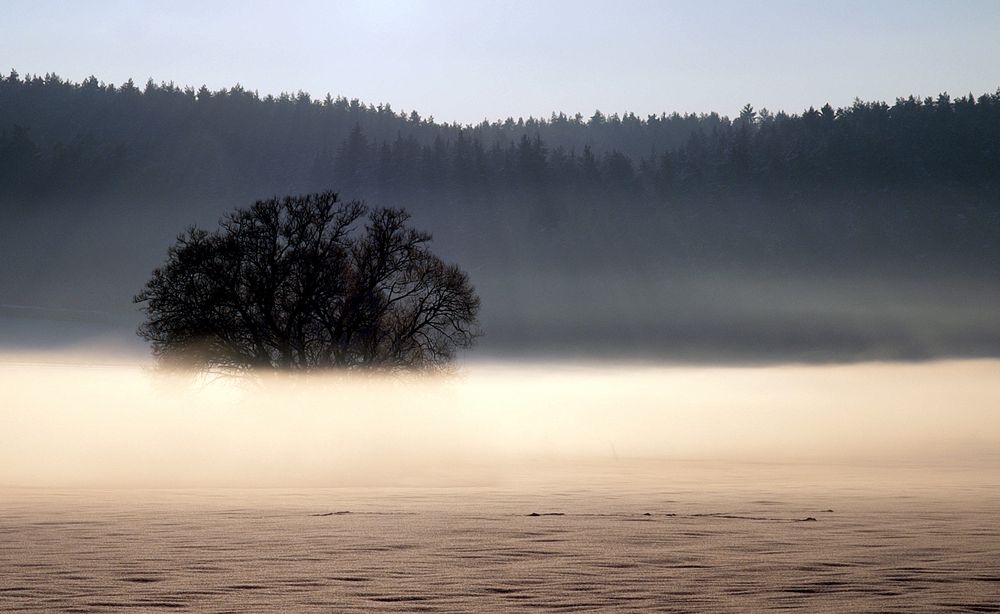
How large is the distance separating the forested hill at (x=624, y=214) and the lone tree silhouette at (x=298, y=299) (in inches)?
2954

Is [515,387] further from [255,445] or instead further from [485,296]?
[485,296]

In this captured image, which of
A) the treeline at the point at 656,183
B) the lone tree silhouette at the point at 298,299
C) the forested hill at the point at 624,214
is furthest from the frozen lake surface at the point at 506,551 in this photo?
the treeline at the point at 656,183

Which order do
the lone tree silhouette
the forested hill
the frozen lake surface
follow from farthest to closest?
the forested hill
the lone tree silhouette
the frozen lake surface

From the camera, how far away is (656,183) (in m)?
169

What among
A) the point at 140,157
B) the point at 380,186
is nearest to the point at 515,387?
the point at 380,186

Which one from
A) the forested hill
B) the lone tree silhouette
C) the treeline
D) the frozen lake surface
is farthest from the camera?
the treeline

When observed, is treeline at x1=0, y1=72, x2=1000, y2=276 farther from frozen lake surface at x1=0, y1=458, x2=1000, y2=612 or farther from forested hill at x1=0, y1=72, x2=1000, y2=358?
frozen lake surface at x1=0, y1=458, x2=1000, y2=612

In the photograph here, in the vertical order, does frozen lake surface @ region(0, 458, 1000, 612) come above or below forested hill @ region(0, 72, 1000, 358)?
below

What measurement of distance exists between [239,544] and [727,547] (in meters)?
5.21

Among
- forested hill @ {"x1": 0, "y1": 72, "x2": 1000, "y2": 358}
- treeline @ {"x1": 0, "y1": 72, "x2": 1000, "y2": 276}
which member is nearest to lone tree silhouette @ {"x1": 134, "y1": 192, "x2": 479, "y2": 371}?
forested hill @ {"x1": 0, "y1": 72, "x2": 1000, "y2": 358}

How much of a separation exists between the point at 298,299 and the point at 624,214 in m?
129

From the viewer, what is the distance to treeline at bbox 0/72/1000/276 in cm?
15275

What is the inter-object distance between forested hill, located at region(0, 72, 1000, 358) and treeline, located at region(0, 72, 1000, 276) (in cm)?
32

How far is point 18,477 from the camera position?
25688 mm
